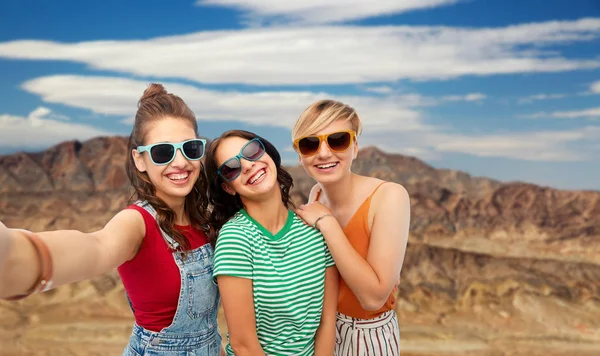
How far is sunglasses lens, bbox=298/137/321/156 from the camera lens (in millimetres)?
3006

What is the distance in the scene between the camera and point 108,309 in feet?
40.4

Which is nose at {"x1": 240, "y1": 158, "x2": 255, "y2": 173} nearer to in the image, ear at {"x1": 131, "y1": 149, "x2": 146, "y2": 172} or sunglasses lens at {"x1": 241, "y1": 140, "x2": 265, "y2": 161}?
sunglasses lens at {"x1": 241, "y1": 140, "x2": 265, "y2": 161}

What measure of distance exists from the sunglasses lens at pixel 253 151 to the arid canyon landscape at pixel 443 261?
876 cm

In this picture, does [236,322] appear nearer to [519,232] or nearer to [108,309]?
[108,309]

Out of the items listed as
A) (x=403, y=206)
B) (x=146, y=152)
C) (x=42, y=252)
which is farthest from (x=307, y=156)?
(x=42, y=252)

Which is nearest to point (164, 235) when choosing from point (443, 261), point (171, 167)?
point (171, 167)

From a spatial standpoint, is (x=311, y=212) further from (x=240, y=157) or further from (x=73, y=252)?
(x=73, y=252)

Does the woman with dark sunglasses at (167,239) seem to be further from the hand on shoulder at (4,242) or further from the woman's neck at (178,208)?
the hand on shoulder at (4,242)

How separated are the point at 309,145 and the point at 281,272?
2.29ft

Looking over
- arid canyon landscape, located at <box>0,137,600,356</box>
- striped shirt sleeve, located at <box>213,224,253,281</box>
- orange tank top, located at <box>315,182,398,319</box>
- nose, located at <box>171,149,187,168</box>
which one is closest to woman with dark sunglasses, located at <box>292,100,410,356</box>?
orange tank top, located at <box>315,182,398,319</box>

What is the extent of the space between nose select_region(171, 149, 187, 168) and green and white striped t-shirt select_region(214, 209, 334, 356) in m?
0.35

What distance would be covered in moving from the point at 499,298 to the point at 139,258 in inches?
460

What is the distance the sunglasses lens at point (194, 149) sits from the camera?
277cm

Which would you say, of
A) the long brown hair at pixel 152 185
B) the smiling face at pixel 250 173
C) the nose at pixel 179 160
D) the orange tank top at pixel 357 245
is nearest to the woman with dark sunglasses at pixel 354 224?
the orange tank top at pixel 357 245
